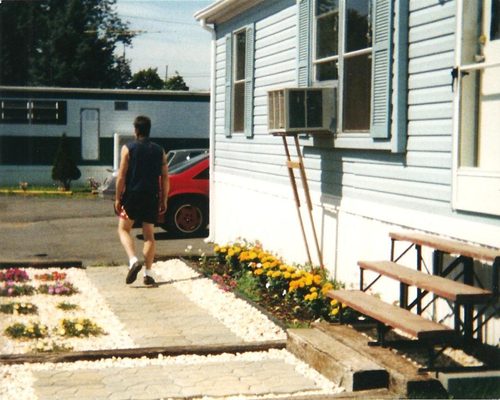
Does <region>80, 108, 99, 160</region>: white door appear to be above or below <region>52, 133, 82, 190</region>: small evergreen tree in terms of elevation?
above

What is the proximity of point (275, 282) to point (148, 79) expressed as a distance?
58.4 meters

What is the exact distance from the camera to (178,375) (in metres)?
6.18

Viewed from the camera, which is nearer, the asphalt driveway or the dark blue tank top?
the dark blue tank top

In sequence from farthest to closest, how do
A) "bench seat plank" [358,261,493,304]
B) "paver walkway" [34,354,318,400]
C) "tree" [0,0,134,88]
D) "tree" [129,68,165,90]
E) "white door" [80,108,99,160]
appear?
1. "tree" [129,68,165,90]
2. "tree" [0,0,134,88]
3. "white door" [80,108,99,160]
4. "paver walkway" [34,354,318,400]
5. "bench seat plank" [358,261,493,304]

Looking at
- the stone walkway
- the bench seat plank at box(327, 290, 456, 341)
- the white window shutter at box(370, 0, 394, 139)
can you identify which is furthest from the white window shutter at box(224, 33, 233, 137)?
the bench seat plank at box(327, 290, 456, 341)

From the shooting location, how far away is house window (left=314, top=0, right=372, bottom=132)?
8.36m

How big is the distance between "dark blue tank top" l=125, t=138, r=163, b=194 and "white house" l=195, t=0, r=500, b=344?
5.29 ft

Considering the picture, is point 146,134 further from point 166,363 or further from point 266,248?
point 166,363

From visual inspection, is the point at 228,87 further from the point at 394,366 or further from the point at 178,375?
the point at 394,366

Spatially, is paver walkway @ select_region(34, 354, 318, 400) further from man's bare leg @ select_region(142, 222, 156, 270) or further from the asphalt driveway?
the asphalt driveway

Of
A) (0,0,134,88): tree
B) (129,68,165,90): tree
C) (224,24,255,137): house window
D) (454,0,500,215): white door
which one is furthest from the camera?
(129,68,165,90): tree

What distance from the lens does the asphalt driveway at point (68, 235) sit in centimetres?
1348

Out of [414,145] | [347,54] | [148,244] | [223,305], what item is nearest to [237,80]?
[148,244]

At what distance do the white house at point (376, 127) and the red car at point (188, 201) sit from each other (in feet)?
8.00
